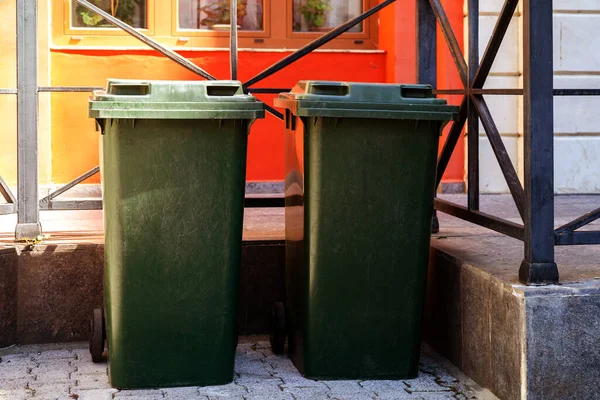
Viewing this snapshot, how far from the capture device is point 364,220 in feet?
15.1

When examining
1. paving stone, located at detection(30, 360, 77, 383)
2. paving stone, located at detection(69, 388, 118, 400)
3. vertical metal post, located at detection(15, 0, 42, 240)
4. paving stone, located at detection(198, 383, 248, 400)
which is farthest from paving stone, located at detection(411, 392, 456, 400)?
vertical metal post, located at detection(15, 0, 42, 240)

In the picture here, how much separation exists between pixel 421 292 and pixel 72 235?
86.1 inches

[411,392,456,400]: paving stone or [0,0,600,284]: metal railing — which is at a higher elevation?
[0,0,600,284]: metal railing

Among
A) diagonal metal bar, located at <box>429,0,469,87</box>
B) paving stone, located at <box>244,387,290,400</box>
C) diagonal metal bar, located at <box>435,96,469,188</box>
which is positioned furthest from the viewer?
diagonal metal bar, located at <box>435,96,469,188</box>

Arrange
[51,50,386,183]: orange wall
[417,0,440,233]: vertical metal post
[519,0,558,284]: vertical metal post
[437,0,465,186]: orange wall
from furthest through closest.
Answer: [437,0,465,186]: orange wall < [51,50,386,183]: orange wall < [417,0,440,233]: vertical metal post < [519,0,558,284]: vertical metal post

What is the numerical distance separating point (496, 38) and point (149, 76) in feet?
14.1

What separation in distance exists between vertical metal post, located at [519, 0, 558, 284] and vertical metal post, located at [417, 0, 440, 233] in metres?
1.85

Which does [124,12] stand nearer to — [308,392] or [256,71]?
[256,71]

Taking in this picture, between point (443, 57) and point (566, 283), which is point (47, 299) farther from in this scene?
point (443, 57)

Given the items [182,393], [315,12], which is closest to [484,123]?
[182,393]

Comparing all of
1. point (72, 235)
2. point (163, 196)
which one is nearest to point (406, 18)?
point (72, 235)

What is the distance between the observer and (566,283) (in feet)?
13.9

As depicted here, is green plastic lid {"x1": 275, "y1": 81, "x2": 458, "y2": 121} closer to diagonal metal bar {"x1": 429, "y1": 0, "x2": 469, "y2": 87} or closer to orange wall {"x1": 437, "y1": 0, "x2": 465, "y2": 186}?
diagonal metal bar {"x1": 429, "y1": 0, "x2": 469, "y2": 87}

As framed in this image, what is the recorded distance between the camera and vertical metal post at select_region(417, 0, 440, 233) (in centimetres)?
612
